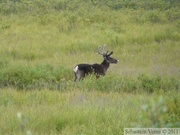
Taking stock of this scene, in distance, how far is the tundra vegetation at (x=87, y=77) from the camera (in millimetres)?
6125

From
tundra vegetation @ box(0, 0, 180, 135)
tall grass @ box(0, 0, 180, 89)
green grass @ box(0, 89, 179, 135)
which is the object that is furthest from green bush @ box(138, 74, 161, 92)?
green grass @ box(0, 89, 179, 135)

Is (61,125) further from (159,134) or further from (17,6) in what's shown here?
(17,6)

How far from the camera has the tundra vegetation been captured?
20.1 feet

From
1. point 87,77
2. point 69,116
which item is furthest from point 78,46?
point 69,116

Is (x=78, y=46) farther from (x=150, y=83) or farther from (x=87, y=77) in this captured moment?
(x=150, y=83)

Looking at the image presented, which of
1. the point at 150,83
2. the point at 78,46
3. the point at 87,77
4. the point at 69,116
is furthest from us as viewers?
the point at 78,46

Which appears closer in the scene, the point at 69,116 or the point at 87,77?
the point at 69,116

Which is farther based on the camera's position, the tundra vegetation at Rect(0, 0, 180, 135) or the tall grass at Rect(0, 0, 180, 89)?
the tall grass at Rect(0, 0, 180, 89)

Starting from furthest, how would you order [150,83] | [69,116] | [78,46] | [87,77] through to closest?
[78,46] < [87,77] < [150,83] < [69,116]

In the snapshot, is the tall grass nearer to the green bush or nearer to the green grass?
the green bush

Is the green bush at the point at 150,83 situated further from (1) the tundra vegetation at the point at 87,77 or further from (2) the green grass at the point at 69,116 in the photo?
(2) the green grass at the point at 69,116

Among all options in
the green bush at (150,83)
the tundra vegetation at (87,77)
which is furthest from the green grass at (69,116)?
the green bush at (150,83)

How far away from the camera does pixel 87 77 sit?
10922 millimetres

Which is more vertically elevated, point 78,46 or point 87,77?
point 78,46
